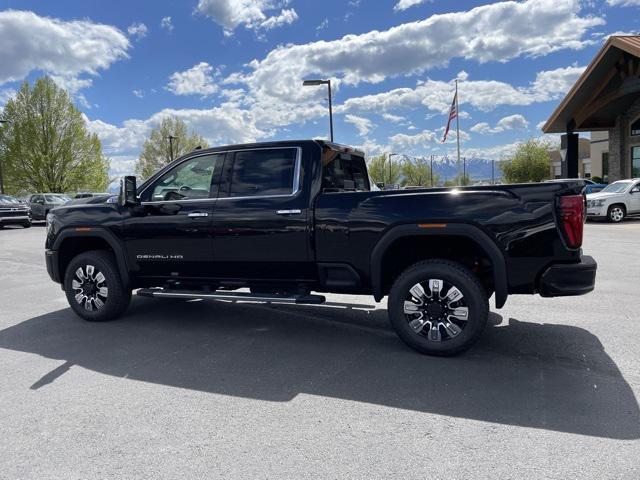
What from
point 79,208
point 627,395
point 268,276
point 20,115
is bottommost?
point 627,395

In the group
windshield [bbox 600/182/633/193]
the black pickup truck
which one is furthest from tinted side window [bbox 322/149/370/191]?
windshield [bbox 600/182/633/193]

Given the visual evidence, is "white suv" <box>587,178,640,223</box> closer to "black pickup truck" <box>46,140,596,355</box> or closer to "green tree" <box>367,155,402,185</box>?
"black pickup truck" <box>46,140,596,355</box>

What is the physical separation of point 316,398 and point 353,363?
77 centimetres

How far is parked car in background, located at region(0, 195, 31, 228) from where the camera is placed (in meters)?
22.4

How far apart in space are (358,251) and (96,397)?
7.91 feet

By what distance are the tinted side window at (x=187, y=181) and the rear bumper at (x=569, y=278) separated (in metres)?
3.34

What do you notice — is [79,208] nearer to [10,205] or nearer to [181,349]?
[181,349]

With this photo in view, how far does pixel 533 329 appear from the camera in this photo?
511 cm

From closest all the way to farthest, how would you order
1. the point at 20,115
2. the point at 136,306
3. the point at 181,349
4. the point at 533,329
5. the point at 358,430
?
the point at 358,430 → the point at 181,349 → the point at 533,329 → the point at 136,306 → the point at 20,115

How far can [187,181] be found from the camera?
5.42 meters

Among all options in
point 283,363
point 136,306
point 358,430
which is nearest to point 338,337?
point 283,363

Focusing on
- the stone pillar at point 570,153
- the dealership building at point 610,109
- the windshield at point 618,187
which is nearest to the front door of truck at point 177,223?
the windshield at point 618,187

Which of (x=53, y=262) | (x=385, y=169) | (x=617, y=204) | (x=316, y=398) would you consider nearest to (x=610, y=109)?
(x=617, y=204)

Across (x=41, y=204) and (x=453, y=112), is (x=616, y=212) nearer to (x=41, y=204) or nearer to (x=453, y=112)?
(x=453, y=112)
